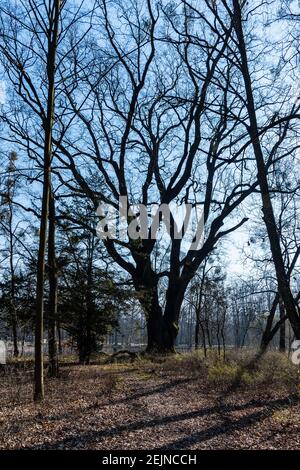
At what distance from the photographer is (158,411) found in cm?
773

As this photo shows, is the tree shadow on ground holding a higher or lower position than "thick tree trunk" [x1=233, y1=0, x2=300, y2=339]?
lower

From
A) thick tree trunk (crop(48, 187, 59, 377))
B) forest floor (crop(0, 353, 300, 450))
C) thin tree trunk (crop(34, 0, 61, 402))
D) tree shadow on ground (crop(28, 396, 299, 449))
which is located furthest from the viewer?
thick tree trunk (crop(48, 187, 59, 377))

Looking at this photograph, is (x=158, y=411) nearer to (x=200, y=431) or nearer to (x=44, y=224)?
(x=200, y=431)

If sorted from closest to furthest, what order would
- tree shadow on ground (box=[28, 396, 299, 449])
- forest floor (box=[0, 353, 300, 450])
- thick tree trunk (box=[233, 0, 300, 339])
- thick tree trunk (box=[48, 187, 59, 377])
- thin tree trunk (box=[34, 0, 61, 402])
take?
tree shadow on ground (box=[28, 396, 299, 449]) → forest floor (box=[0, 353, 300, 450]) → thin tree trunk (box=[34, 0, 61, 402]) → thick tree trunk (box=[233, 0, 300, 339]) → thick tree trunk (box=[48, 187, 59, 377])

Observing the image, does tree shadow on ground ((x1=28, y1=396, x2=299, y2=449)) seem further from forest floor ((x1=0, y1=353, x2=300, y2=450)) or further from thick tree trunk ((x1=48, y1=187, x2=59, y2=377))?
thick tree trunk ((x1=48, y1=187, x2=59, y2=377))

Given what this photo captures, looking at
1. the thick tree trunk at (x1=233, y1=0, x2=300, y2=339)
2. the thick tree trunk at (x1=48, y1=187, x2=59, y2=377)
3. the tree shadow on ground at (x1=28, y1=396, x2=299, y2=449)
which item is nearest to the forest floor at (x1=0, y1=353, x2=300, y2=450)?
the tree shadow on ground at (x1=28, y1=396, x2=299, y2=449)

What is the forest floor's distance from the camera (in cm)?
567

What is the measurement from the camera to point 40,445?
538cm

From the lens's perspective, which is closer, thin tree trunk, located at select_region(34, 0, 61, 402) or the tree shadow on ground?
the tree shadow on ground

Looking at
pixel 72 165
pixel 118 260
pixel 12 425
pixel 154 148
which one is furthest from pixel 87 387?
pixel 154 148

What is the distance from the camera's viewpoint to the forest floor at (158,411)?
5.67 m

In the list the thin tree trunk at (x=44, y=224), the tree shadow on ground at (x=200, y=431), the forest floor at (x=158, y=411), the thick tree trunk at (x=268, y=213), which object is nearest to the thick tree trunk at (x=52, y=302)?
the forest floor at (x=158, y=411)

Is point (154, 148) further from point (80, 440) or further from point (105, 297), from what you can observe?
point (80, 440)

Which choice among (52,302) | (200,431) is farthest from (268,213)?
(200,431)
